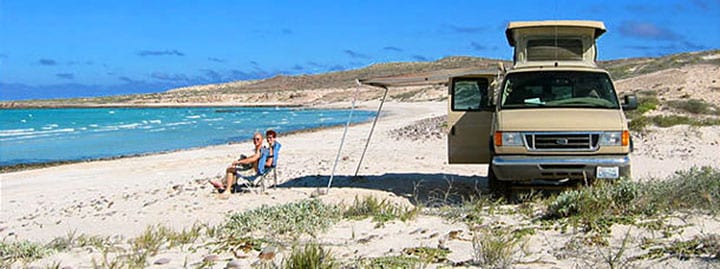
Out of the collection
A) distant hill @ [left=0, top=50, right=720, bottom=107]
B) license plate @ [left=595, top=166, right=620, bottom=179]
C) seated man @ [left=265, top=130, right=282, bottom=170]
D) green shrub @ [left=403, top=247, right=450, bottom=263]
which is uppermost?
distant hill @ [left=0, top=50, right=720, bottom=107]

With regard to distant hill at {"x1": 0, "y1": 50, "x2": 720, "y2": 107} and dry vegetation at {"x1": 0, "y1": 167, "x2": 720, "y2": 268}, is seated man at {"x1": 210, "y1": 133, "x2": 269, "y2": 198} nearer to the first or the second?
dry vegetation at {"x1": 0, "y1": 167, "x2": 720, "y2": 268}

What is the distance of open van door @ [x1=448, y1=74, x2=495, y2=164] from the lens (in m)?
11.0

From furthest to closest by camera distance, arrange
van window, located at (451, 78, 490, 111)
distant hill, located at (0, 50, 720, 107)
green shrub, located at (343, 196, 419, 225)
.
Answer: distant hill, located at (0, 50, 720, 107)
van window, located at (451, 78, 490, 111)
green shrub, located at (343, 196, 419, 225)

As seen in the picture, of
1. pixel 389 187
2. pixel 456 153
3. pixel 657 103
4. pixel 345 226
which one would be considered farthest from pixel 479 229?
pixel 657 103

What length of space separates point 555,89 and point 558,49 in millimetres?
1476

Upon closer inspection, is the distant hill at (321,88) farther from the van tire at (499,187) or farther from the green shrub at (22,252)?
the green shrub at (22,252)

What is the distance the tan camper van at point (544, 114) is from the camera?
9.23 meters

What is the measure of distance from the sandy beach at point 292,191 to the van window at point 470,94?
1403 millimetres

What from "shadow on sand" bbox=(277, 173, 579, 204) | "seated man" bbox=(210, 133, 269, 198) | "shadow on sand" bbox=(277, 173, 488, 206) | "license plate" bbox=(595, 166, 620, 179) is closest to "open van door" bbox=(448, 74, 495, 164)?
"shadow on sand" bbox=(277, 173, 579, 204)

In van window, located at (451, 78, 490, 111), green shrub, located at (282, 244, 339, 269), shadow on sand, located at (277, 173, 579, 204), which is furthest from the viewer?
van window, located at (451, 78, 490, 111)

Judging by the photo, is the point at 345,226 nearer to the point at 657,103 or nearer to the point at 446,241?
the point at 446,241

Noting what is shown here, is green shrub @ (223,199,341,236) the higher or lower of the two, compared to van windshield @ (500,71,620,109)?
lower

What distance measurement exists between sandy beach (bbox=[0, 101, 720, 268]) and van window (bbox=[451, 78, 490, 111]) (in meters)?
1.40

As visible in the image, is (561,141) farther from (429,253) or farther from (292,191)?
(292,191)
